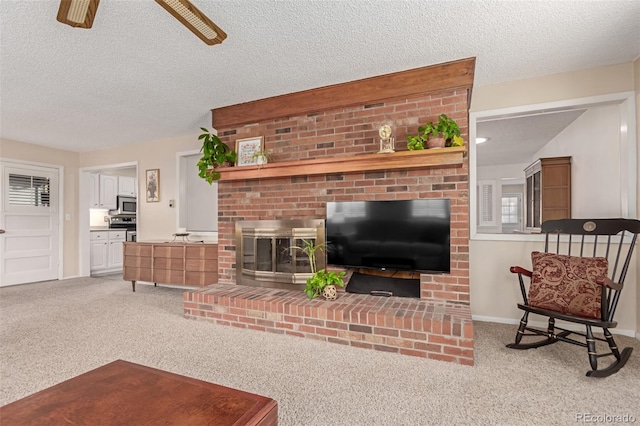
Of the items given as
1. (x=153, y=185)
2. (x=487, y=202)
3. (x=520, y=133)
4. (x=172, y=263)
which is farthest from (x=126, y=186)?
(x=487, y=202)

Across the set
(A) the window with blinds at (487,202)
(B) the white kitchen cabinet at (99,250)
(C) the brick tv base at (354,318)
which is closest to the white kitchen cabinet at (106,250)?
(B) the white kitchen cabinet at (99,250)

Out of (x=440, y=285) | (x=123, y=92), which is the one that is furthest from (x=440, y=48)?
(x=123, y=92)

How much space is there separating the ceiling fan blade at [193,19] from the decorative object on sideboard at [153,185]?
12.3 feet

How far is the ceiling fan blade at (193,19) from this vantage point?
4.99ft

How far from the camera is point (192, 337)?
2695 mm

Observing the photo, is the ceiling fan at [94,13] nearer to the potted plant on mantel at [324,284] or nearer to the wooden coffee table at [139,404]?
the wooden coffee table at [139,404]

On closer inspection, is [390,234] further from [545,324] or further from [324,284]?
[545,324]

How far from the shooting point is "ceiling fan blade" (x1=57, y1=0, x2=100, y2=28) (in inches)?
56.6

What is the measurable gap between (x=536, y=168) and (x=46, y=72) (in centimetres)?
640

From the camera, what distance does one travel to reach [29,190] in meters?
5.23

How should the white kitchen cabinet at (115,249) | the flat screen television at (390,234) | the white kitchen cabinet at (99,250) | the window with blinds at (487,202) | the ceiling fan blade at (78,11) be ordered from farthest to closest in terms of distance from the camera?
the window with blinds at (487,202) → the white kitchen cabinet at (115,249) → the white kitchen cabinet at (99,250) → the flat screen television at (390,234) → the ceiling fan blade at (78,11)

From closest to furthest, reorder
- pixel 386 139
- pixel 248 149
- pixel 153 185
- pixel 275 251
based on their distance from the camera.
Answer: pixel 386 139 → pixel 275 251 → pixel 248 149 → pixel 153 185

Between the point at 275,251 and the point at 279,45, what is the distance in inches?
76.9

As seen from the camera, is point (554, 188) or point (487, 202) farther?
point (487, 202)
